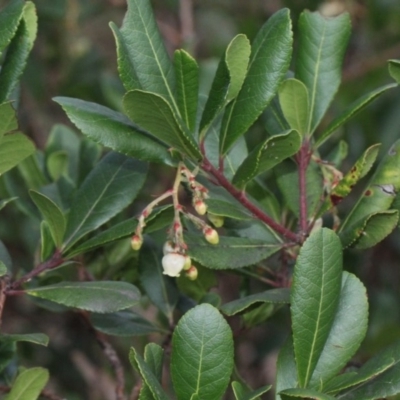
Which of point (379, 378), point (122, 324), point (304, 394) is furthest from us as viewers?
point (122, 324)

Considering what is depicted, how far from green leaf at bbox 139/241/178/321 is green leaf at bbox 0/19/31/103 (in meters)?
0.38

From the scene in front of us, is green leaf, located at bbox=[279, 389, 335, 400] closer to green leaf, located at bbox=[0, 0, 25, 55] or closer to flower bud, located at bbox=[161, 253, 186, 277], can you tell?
flower bud, located at bbox=[161, 253, 186, 277]

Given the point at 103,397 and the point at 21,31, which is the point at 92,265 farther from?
the point at 103,397

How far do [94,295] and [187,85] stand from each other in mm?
308

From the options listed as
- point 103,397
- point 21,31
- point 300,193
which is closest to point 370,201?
point 300,193

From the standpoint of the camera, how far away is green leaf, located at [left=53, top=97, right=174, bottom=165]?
1127 millimetres

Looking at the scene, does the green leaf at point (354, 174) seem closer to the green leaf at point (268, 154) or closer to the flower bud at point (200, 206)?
the green leaf at point (268, 154)

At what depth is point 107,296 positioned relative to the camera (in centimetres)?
114

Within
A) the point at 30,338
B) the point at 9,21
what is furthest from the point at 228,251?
the point at 9,21

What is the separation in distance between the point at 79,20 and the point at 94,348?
1.16 meters

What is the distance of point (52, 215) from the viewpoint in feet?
3.97

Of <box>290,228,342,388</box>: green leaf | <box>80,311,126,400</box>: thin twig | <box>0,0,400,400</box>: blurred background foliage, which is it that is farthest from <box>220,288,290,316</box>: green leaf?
<box>0,0,400,400</box>: blurred background foliage

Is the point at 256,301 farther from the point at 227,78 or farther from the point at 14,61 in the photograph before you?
the point at 14,61

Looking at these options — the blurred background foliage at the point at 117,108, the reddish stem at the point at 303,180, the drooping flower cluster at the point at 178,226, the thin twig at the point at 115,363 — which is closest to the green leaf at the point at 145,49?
the drooping flower cluster at the point at 178,226
